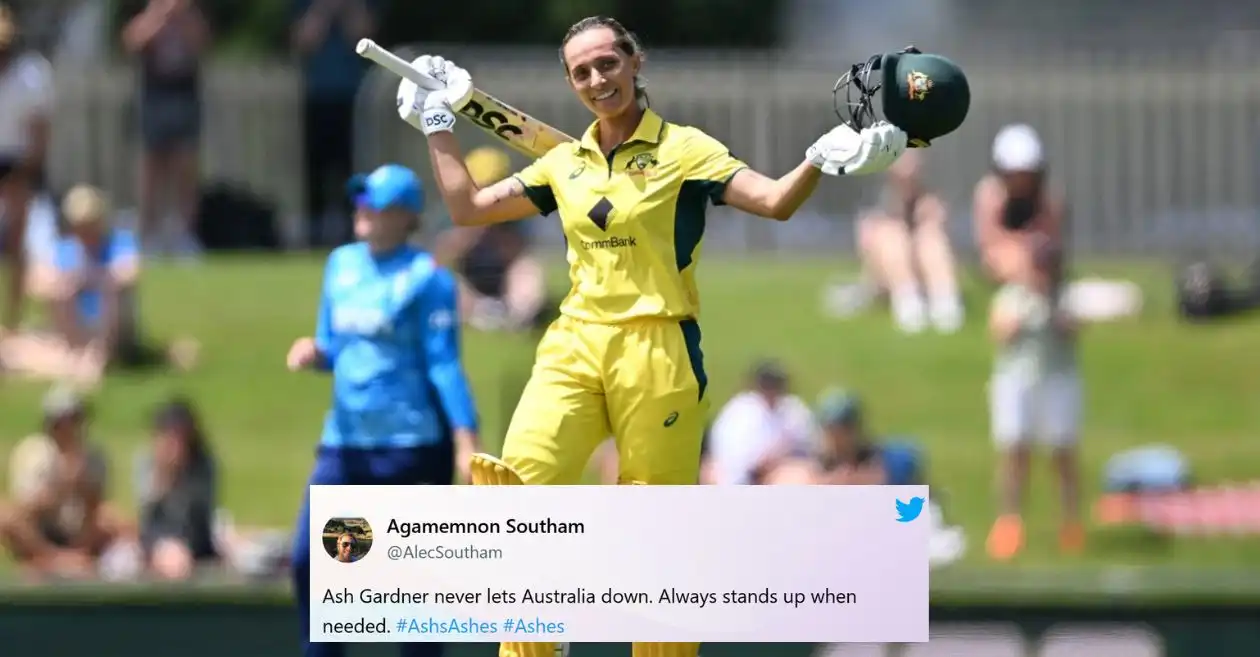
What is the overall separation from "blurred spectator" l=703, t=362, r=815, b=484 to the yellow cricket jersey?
4148mm

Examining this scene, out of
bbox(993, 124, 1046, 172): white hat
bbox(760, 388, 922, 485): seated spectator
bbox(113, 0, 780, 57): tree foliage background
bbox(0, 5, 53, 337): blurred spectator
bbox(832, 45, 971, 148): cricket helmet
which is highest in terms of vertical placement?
bbox(113, 0, 780, 57): tree foliage background

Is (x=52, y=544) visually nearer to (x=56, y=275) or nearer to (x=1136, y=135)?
(x=56, y=275)

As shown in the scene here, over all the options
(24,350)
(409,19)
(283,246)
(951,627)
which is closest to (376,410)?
(951,627)

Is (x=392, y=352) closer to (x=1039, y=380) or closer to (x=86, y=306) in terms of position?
(x=1039, y=380)

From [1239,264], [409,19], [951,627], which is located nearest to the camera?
[951,627]

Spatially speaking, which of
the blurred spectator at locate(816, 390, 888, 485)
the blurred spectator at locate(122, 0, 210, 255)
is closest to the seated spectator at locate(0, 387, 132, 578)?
the blurred spectator at locate(122, 0, 210, 255)

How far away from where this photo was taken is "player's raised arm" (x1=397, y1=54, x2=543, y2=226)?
19.6 feet

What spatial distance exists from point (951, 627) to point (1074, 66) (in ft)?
16.9

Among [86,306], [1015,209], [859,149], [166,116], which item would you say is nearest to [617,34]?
[859,149]

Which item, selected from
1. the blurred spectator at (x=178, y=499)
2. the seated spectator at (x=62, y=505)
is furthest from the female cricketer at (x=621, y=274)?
the seated spectator at (x=62, y=505)

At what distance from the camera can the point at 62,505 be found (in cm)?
1056

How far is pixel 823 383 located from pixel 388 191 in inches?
195

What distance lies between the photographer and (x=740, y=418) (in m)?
10.2

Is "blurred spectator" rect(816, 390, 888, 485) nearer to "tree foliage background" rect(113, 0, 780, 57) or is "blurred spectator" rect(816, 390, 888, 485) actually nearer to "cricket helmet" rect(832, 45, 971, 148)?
"cricket helmet" rect(832, 45, 971, 148)
